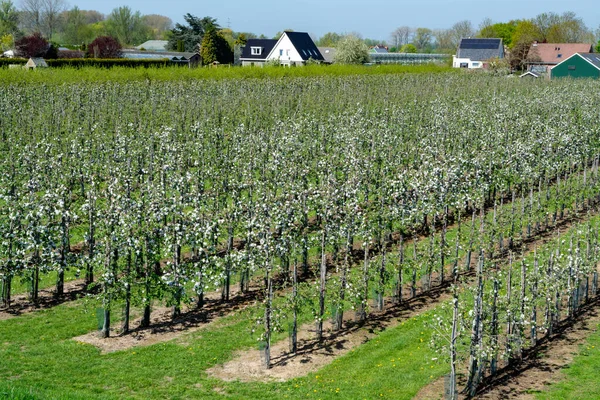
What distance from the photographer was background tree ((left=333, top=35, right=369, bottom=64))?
132 m

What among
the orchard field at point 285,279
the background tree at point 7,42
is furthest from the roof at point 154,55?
the orchard field at point 285,279

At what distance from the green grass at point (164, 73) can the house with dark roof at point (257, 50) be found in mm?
52190

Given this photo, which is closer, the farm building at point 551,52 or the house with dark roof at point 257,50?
the farm building at point 551,52

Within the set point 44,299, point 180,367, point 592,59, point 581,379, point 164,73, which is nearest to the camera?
point 581,379

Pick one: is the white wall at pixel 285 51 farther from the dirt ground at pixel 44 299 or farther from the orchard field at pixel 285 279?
the dirt ground at pixel 44 299

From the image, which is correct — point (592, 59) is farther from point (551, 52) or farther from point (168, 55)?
point (168, 55)

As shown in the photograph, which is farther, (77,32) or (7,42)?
(77,32)

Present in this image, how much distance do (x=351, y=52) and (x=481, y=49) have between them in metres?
50.4

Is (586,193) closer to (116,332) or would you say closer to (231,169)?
(231,169)

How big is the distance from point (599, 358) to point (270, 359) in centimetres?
1148

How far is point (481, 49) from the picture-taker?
169 m

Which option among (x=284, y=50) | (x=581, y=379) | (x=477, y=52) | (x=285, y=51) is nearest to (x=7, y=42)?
(x=284, y=50)

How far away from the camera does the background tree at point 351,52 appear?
433ft

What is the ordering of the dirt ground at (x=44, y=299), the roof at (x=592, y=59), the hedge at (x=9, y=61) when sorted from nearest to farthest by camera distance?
1. the dirt ground at (x=44, y=299)
2. the hedge at (x=9, y=61)
3. the roof at (x=592, y=59)
